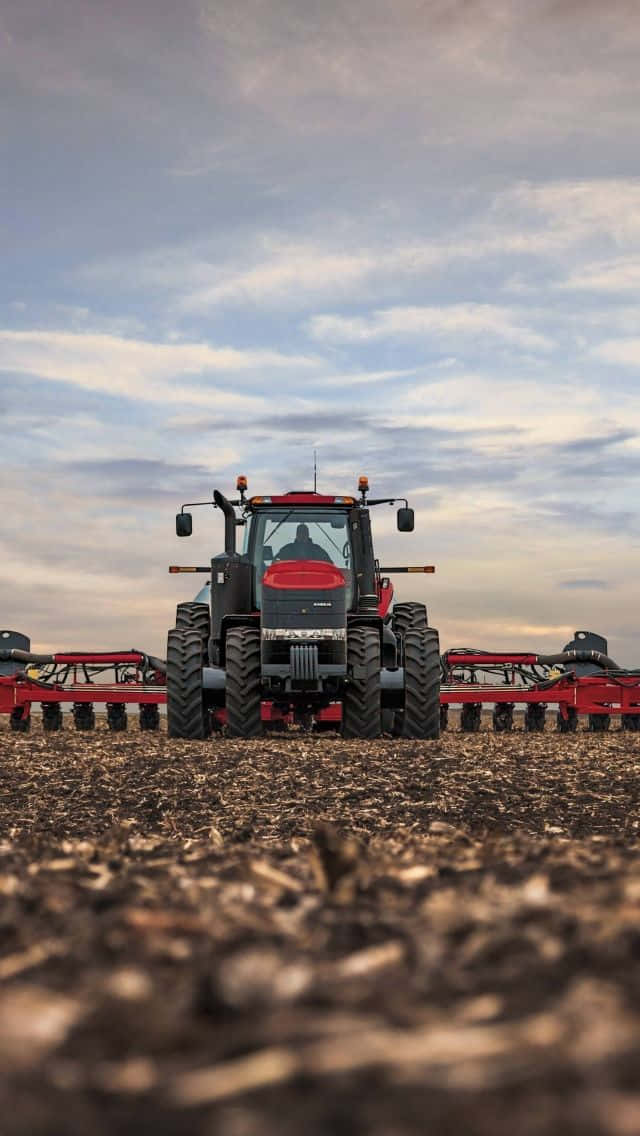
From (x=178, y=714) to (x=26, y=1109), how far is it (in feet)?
46.6

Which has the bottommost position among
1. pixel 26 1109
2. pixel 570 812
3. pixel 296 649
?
pixel 570 812

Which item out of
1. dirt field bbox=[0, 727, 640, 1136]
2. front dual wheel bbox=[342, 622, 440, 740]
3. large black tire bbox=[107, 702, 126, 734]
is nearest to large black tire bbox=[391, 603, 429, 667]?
front dual wheel bbox=[342, 622, 440, 740]

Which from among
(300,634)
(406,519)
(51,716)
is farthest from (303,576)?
(51,716)

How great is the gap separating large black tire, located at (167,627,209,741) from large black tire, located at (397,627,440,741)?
3016 millimetres

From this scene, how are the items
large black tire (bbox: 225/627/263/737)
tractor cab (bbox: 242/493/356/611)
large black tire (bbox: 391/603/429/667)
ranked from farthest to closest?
large black tire (bbox: 391/603/429/667)
tractor cab (bbox: 242/493/356/611)
large black tire (bbox: 225/627/263/737)

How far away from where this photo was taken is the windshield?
657 inches

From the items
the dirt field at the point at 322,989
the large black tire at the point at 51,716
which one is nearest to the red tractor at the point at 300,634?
the large black tire at the point at 51,716

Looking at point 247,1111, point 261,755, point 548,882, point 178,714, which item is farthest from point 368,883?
point 178,714

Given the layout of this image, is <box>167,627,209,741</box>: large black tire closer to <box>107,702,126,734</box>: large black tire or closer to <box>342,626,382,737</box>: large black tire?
<box>342,626,382,737</box>: large black tire

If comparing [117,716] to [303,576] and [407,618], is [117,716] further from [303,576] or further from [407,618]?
[303,576]

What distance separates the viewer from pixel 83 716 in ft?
70.9

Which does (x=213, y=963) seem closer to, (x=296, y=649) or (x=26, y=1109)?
(x=26, y=1109)

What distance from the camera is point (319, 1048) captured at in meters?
1.90

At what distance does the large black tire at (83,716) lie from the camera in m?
21.5
